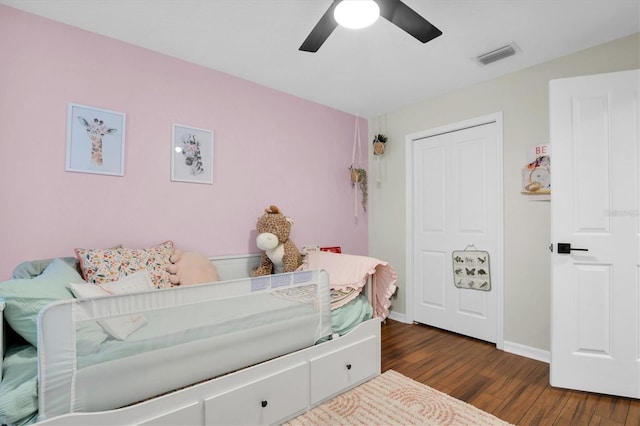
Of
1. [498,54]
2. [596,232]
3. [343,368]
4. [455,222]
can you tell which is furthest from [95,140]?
[596,232]

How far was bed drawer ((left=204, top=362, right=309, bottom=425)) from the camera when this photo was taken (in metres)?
1.38

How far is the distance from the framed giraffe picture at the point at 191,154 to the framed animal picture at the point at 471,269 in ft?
7.78

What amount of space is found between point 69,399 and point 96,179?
1.42 m

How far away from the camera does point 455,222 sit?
2988mm

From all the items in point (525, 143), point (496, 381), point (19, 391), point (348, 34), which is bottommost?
point (496, 381)

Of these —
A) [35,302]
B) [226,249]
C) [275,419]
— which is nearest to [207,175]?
[226,249]

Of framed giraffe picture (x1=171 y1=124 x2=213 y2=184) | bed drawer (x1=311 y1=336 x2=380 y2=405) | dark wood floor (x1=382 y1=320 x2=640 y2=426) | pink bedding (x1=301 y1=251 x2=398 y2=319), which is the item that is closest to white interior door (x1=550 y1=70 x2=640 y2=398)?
dark wood floor (x1=382 y1=320 x2=640 y2=426)

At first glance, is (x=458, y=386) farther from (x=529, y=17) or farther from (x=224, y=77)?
(x=224, y=77)

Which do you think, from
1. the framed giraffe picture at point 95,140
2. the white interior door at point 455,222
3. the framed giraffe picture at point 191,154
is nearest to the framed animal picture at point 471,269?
the white interior door at point 455,222

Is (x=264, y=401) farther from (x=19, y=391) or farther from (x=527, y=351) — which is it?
(x=527, y=351)

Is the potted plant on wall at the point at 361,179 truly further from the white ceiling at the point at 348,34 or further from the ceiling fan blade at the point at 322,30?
the ceiling fan blade at the point at 322,30

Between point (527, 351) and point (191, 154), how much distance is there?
310 cm

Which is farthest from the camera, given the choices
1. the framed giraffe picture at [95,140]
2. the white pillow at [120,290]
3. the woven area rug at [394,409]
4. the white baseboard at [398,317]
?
the white baseboard at [398,317]

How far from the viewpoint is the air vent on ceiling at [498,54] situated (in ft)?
7.23
